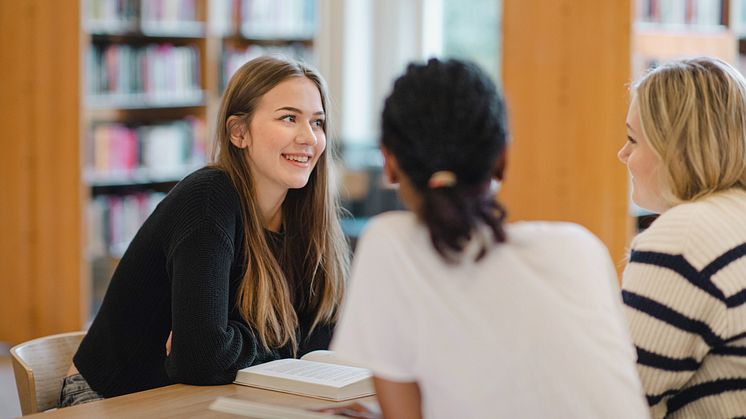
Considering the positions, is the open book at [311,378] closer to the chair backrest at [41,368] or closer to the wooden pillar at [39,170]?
the chair backrest at [41,368]

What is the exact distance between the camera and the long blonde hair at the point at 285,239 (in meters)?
2.04

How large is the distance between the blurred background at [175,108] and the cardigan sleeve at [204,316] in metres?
2.25

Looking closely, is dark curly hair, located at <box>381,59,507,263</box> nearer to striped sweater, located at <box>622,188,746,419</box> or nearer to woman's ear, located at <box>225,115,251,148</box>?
striped sweater, located at <box>622,188,746,419</box>

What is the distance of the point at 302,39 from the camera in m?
5.66

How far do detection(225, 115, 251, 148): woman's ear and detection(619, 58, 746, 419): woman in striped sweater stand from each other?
916mm

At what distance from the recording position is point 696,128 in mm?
1668

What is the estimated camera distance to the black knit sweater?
6.07 ft

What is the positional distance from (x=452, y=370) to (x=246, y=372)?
0.69m

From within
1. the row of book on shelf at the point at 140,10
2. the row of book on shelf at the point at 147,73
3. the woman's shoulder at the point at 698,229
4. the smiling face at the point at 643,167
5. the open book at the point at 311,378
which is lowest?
the open book at the point at 311,378

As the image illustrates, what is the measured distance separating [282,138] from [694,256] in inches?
39.8

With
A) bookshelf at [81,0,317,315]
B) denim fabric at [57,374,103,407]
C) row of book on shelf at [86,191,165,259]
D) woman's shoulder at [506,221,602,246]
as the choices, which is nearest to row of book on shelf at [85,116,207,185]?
bookshelf at [81,0,317,315]

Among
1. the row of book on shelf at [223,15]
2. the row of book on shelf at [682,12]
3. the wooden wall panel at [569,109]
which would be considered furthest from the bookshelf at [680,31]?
the row of book on shelf at [223,15]

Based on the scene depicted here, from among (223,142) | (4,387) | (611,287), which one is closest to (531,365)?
(611,287)

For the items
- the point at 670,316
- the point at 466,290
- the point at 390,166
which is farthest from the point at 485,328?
the point at 670,316
